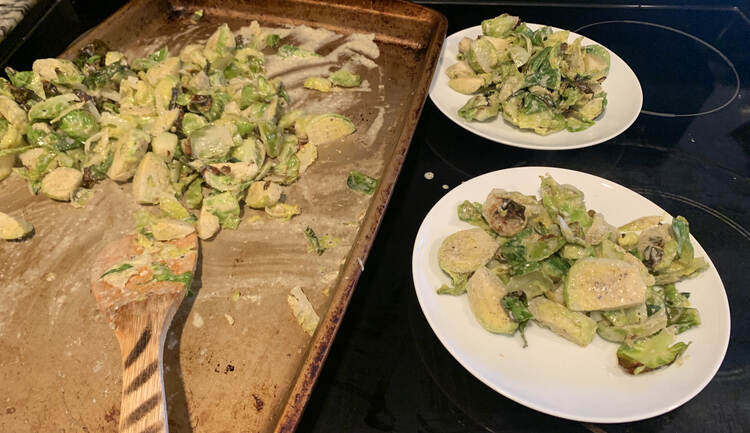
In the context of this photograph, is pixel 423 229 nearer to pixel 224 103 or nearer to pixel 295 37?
pixel 224 103

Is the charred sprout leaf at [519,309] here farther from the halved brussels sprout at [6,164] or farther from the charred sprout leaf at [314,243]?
the halved brussels sprout at [6,164]

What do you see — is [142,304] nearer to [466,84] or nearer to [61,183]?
[61,183]

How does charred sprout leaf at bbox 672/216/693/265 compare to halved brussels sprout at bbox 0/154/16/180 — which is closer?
charred sprout leaf at bbox 672/216/693/265

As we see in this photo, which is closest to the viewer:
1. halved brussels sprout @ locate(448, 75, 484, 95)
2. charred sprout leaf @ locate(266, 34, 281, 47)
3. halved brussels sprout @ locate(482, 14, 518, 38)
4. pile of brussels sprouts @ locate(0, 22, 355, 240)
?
pile of brussels sprouts @ locate(0, 22, 355, 240)

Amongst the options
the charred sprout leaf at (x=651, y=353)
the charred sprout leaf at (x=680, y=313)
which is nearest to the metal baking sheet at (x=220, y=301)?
the charred sprout leaf at (x=651, y=353)

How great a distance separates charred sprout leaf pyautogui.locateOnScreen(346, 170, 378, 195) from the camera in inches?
68.6

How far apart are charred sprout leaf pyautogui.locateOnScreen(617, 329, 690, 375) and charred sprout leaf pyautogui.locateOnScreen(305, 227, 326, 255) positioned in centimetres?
95

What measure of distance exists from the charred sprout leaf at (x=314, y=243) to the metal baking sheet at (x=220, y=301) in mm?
23

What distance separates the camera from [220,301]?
1.52m

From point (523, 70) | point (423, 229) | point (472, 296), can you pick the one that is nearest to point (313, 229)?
point (423, 229)

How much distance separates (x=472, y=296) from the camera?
1.35 meters

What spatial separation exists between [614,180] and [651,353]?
91 cm

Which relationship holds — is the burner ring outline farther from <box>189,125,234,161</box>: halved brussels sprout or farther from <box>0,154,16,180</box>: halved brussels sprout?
Answer: <box>0,154,16,180</box>: halved brussels sprout

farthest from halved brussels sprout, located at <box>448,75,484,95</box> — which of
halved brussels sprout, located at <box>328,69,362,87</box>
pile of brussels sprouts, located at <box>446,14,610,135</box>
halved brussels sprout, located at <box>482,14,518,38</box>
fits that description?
halved brussels sprout, located at <box>328,69,362,87</box>
